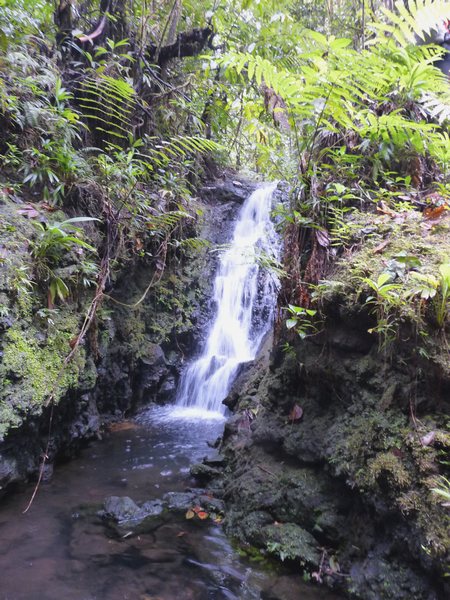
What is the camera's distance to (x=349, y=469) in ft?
8.53

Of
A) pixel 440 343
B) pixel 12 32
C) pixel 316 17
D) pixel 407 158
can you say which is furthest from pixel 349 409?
pixel 316 17

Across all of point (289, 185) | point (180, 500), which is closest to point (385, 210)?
point (289, 185)

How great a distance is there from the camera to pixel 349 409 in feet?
9.52

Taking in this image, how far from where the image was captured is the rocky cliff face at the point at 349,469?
2.24 m

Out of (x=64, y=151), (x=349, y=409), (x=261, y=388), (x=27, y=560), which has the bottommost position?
(x=27, y=560)

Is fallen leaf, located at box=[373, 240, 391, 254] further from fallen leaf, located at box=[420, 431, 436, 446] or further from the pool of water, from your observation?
the pool of water

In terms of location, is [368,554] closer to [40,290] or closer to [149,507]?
[149,507]

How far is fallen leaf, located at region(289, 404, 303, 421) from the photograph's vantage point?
330 cm

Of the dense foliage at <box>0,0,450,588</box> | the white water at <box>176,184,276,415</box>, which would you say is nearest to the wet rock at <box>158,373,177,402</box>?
the white water at <box>176,184,276,415</box>

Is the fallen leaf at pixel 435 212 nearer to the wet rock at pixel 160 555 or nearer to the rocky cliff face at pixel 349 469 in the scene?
the rocky cliff face at pixel 349 469

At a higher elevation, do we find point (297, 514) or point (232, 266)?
point (232, 266)

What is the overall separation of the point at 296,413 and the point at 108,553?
186cm

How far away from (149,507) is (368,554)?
2.02 m

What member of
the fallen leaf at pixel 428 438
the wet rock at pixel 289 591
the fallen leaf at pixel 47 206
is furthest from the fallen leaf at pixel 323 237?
the fallen leaf at pixel 47 206
